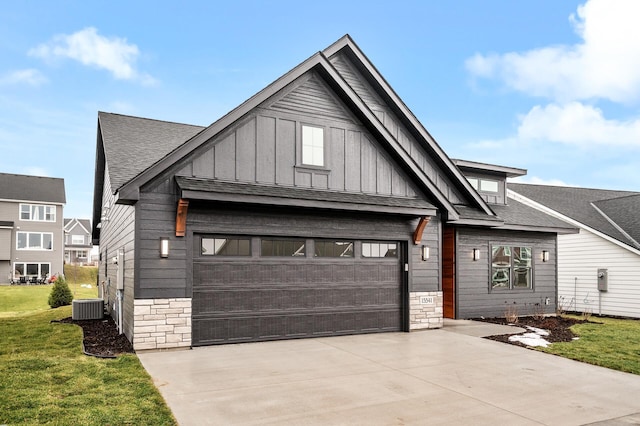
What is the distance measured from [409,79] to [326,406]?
79.2ft

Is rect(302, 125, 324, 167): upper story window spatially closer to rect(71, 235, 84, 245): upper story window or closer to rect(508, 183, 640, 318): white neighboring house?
rect(508, 183, 640, 318): white neighboring house

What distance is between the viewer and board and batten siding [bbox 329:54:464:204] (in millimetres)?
13562

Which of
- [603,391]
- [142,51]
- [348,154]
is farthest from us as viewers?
[142,51]

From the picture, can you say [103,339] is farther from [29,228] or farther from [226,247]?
[29,228]

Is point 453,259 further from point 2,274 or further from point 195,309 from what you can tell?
point 2,274

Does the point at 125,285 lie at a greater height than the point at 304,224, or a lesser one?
lesser

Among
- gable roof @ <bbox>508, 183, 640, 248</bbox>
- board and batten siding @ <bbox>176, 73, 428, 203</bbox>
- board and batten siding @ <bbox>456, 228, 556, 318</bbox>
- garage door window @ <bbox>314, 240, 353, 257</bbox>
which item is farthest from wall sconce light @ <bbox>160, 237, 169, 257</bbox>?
gable roof @ <bbox>508, 183, 640, 248</bbox>

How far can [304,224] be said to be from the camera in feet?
34.1

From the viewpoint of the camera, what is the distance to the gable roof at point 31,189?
3575 cm

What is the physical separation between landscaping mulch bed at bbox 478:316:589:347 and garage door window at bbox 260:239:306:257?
4.70m

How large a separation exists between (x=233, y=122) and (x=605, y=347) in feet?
29.2

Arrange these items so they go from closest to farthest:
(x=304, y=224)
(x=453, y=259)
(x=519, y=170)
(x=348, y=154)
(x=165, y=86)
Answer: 1. (x=304, y=224)
2. (x=348, y=154)
3. (x=453, y=259)
4. (x=519, y=170)
5. (x=165, y=86)

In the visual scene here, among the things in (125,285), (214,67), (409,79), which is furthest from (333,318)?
(409,79)

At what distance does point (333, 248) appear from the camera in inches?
426
